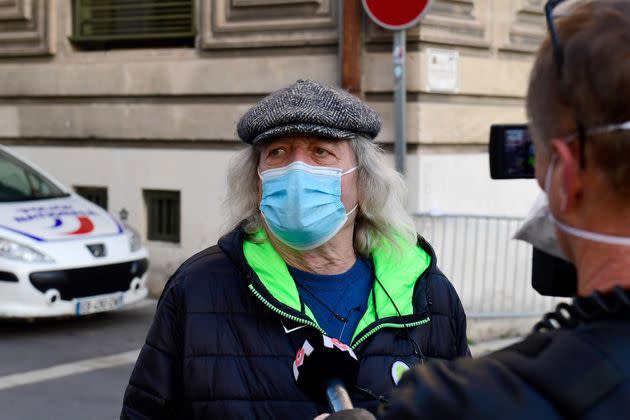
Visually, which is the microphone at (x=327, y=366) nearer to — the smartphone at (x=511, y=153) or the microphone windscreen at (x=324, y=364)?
the microphone windscreen at (x=324, y=364)

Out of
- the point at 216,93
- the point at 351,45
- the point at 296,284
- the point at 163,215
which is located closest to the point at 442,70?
the point at 351,45

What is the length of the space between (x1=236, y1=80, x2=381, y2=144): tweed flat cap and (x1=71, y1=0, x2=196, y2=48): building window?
7208 mm

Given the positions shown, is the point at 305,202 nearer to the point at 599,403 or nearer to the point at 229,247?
the point at 229,247

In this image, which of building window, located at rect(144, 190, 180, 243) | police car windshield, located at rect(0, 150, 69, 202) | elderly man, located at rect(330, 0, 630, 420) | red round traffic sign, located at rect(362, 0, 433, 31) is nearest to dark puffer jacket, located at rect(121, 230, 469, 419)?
elderly man, located at rect(330, 0, 630, 420)

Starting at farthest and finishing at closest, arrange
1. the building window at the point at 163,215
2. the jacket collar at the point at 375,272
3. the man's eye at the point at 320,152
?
the building window at the point at 163,215
the man's eye at the point at 320,152
the jacket collar at the point at 375,272

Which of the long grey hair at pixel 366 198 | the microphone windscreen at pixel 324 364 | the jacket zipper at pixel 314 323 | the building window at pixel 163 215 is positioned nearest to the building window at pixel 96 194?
the building window at pixel 163 215

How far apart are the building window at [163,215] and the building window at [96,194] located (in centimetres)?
51

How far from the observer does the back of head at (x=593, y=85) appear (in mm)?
1243

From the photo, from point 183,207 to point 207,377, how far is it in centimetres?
731

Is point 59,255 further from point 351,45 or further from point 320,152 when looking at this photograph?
point 320,152

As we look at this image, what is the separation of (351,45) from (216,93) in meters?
1.57

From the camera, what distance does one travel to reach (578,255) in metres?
1.36

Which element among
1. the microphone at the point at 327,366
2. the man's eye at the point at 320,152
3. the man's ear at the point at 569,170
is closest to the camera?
the man's ear at the point at 569,170

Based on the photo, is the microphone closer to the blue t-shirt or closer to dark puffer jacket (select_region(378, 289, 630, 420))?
the blue t-shirt
